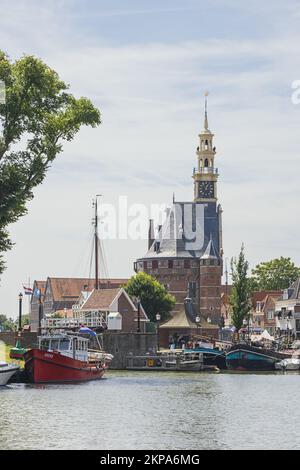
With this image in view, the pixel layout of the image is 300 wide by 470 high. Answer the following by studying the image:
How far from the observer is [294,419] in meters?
51.4

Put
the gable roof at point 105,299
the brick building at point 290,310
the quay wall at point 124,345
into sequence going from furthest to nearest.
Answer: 1. the brick building at point 290,310
2. the gable roof at point 105,299
3. the quay wall at point 124,345

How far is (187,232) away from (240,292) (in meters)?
49.0

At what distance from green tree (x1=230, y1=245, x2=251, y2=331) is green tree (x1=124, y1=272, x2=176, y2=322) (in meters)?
21.1

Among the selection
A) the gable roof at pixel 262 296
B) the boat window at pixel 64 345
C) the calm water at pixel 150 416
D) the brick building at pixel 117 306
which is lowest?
the calm water at pixel 150 416

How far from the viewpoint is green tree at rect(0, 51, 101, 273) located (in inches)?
2611

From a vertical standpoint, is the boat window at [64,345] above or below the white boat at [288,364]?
above

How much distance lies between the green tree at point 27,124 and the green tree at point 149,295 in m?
80.1

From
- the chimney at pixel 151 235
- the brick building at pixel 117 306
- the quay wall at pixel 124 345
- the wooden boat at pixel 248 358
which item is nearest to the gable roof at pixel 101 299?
the brick building at pixel 117 306

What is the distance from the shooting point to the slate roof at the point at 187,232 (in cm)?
17350

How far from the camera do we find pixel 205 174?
180500 millimetres

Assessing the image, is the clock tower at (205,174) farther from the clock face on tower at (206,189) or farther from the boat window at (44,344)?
the boat window at (44,344)

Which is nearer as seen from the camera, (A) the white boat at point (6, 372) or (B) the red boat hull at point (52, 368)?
(A) the white boat at point (6, 372)

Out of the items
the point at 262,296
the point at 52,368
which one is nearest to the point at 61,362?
the point at 52,368

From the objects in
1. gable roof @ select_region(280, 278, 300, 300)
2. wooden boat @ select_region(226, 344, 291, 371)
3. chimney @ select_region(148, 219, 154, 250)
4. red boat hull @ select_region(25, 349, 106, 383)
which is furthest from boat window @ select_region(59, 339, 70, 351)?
chimney @ select_region(148, 219, 154, 250)
